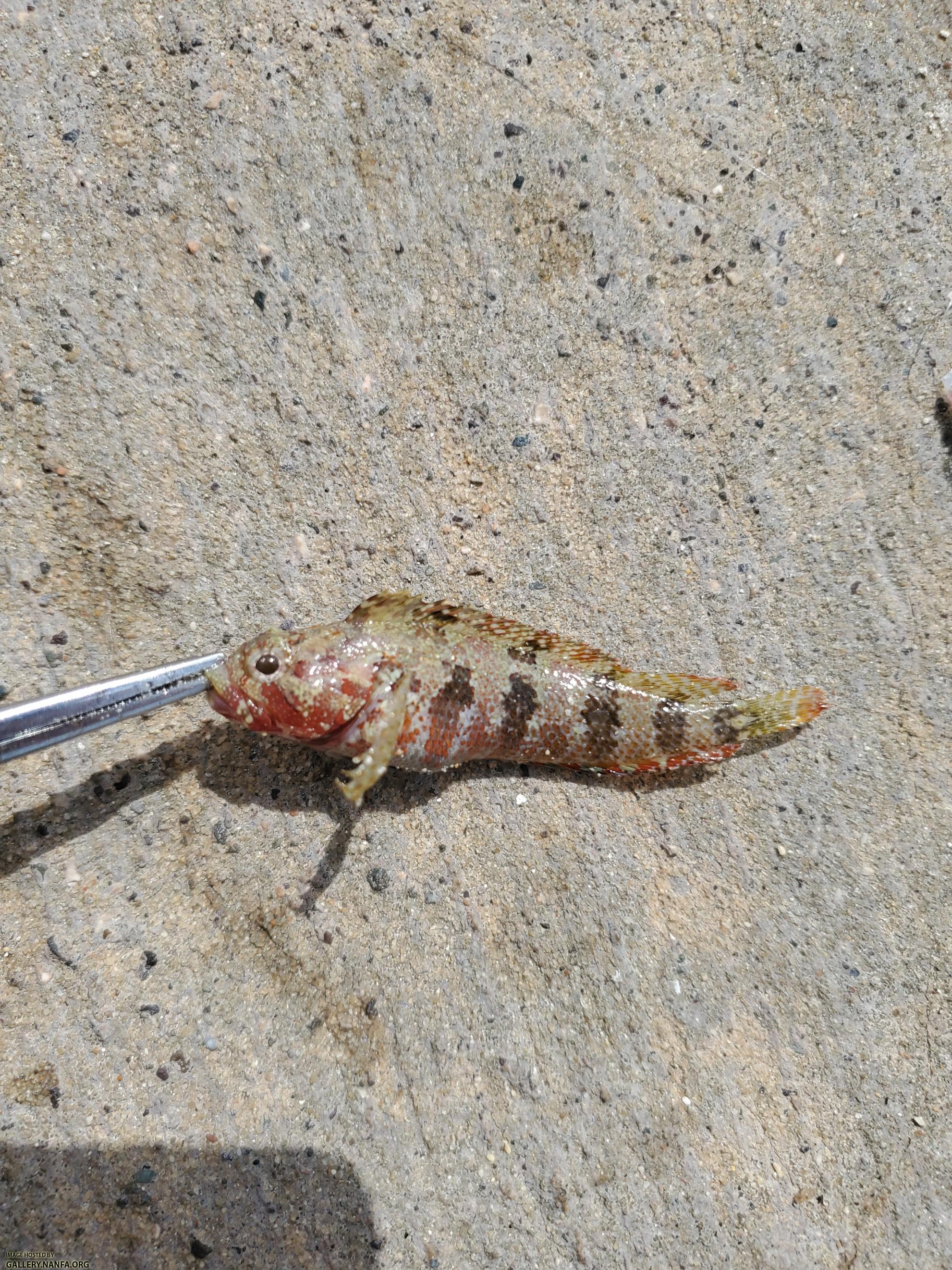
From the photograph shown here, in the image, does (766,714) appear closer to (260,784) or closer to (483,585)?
(483,585)

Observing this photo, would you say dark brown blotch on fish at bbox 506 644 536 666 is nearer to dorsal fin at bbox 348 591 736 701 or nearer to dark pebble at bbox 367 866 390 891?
dorsal fin at bbox 348 591 736 701

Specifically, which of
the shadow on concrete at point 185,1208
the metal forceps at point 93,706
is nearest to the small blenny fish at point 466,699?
the metal forceps at point 93,706

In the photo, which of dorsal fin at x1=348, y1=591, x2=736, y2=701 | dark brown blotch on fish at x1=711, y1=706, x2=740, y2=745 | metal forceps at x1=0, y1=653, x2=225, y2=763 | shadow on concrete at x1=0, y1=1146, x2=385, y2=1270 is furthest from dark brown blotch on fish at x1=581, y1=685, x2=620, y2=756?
shadow on concrete at x1=0, y1=1146, x2=385, y2=1270

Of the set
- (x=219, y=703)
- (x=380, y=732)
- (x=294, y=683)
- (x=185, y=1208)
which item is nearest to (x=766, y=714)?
(x=380, y=732)

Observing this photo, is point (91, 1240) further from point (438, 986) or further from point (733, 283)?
point (733, 283)

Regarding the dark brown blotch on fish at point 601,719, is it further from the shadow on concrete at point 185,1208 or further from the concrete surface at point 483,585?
the shadow on concrete at point 185,1208
